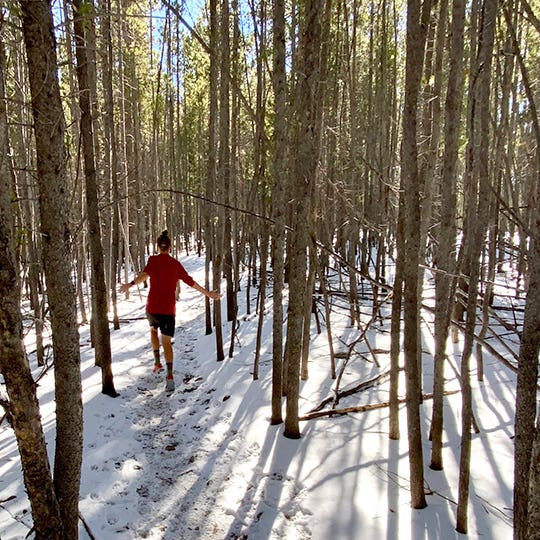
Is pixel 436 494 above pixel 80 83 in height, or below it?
below

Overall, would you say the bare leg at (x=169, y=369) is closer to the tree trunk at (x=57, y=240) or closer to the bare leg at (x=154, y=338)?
the bare leg at (x=154, y=338)

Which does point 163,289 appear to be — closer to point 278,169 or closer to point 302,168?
point 278,169

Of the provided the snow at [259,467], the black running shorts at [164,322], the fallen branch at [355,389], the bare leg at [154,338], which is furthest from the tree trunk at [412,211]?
the bare leg at [154,338]

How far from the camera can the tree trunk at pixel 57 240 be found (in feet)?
6.25

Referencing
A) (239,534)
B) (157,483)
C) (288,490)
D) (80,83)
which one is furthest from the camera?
(80,83)

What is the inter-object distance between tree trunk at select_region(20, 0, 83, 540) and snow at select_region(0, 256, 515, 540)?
0.62 meters

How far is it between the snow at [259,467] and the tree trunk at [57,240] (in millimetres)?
→ 625

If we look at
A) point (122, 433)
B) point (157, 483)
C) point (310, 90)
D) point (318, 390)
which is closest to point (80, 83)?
point (310, 90)

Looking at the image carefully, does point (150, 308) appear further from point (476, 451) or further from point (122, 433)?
point (476, 451)

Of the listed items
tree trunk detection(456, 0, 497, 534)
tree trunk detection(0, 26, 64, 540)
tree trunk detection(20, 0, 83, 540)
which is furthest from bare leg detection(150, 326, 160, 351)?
tree trunk detection(456, 0, 497, 534)

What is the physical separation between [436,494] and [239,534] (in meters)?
1.34

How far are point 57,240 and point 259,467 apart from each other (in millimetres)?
2422

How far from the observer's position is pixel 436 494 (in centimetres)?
292

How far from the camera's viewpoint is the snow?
2773 millimetres
